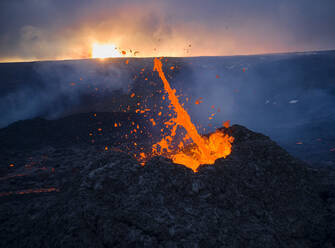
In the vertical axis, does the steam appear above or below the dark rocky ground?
above

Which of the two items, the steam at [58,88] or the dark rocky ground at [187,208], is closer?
the dark rocky ground at [187,208]

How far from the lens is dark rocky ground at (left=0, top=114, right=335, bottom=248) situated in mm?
2605

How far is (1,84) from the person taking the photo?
16.7m

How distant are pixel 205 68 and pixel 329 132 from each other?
13367 mm

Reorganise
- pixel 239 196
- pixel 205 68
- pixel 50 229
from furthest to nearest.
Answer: pixel 205 68, pixel 239 196, pixel 50 229

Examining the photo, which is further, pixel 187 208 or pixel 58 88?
pixel 58 88

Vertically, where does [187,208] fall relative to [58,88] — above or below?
below

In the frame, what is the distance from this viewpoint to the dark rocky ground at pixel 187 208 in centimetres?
261

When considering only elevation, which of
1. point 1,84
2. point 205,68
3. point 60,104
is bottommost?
point 60,104

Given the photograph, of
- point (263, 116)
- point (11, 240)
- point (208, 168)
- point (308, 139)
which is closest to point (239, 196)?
point (208, 168)

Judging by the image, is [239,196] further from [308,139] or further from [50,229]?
[308,139]

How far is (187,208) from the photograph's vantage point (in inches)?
118

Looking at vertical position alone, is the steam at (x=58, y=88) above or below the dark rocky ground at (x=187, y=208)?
above

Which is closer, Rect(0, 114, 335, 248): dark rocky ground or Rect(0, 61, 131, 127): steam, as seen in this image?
Rect(0, 114, 335, 248): dark rocky ground
